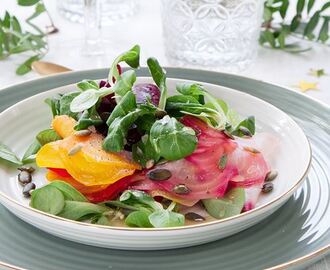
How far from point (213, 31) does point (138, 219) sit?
0.98 metres

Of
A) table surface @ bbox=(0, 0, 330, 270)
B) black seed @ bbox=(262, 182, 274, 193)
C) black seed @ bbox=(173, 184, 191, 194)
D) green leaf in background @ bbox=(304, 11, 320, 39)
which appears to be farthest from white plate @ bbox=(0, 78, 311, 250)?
green leaf in background @ bbox=(304, 11, 320, 39)

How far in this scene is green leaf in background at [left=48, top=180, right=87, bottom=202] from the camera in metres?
1.01

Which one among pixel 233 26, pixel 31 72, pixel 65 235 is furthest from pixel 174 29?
pixel 65 235

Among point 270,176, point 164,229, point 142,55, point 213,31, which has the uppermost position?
point 164,229

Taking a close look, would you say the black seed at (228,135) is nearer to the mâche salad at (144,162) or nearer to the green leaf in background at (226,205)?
the mâche salad at (144,162)

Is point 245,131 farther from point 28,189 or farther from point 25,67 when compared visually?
point 25,67

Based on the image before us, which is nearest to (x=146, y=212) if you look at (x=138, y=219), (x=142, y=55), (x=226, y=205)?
(x=138, y=219)

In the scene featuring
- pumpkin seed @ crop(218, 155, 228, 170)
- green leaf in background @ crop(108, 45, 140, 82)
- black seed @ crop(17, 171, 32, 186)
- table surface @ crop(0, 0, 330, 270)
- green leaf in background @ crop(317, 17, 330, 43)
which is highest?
green leaf in background @ crop(108, 45, 140, 82)

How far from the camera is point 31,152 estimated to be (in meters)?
1.20

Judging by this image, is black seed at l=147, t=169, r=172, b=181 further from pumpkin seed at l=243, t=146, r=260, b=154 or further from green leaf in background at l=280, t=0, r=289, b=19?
green leaf in background at l=280, t=0, r=289, b=19

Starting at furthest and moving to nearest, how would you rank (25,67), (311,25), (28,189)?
1. (311,25)
2. (25,67)
3. (28,189)

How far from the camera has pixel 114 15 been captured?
7.50 ft

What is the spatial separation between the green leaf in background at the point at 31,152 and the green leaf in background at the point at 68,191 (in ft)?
0.53

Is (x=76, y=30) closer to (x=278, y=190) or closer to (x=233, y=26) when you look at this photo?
(x=233, y=26)
